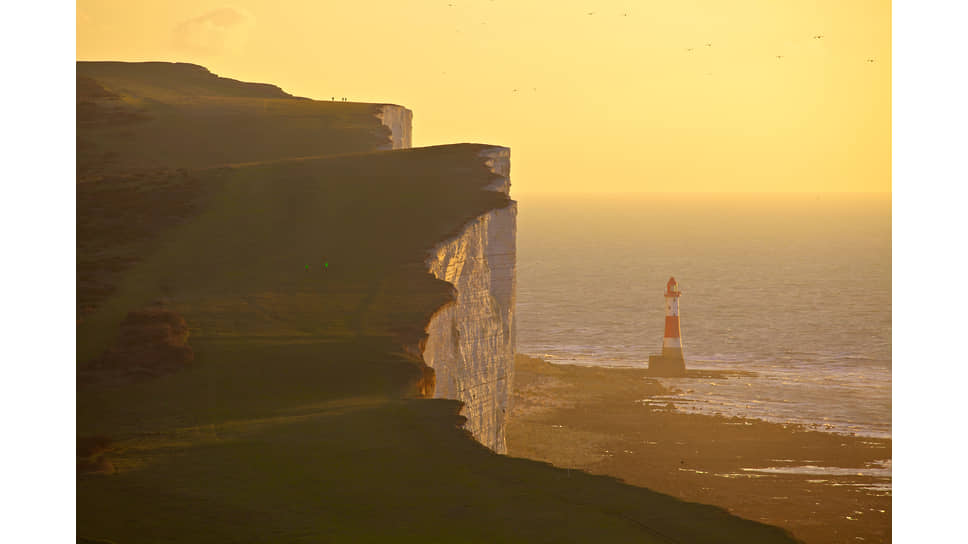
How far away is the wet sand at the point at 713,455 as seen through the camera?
113ft

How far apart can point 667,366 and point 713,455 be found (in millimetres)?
18947

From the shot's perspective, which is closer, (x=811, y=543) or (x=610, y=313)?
(x=811, y=543)

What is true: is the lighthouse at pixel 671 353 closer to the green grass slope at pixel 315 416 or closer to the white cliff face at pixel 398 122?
the white cliff face at pixel 398 122

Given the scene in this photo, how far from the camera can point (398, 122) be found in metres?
53.2

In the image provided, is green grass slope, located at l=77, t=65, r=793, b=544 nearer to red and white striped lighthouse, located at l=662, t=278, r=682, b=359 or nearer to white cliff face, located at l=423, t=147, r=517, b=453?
white cliff face, located at l=423, t=147, r=517, b=453

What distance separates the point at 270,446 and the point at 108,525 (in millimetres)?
3712

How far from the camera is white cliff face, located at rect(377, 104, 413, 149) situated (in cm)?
5122

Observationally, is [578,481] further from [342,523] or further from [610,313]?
[610,313]

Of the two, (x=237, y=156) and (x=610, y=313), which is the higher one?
(x=237, y=156)

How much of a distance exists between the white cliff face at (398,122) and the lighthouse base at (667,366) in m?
18.2

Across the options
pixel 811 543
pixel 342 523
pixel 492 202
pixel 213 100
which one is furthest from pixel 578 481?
pixel 213 100

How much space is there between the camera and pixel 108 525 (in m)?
16.0

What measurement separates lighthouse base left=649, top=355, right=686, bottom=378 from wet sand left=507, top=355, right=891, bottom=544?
18.6ft

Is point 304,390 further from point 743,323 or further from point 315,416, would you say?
point 743,323
